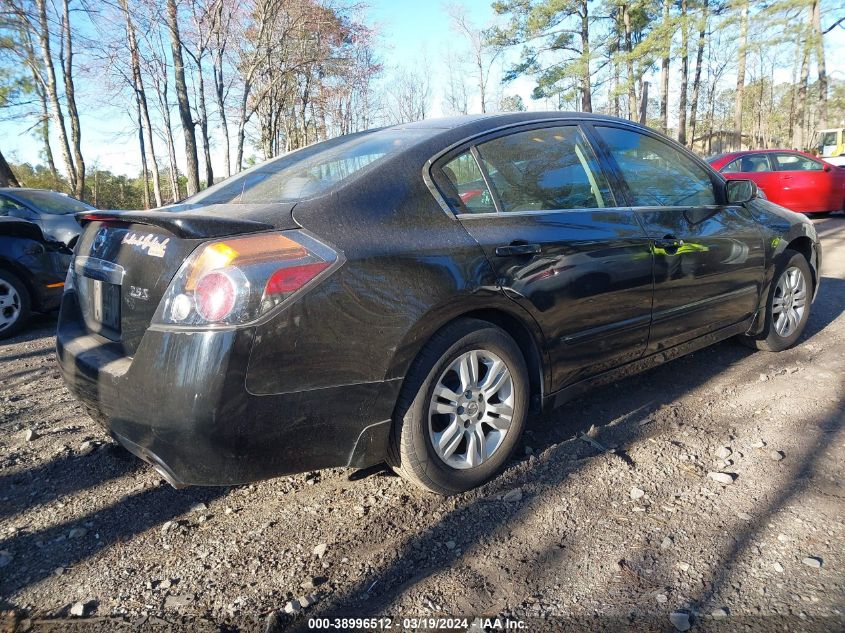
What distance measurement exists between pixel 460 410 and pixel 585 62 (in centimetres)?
2705

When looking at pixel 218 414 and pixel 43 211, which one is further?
pixel 43 211

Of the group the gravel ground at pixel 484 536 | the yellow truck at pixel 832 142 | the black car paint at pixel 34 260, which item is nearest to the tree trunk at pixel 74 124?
the black car paint at pixel 34 260

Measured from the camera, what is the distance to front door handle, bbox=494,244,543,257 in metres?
2.48

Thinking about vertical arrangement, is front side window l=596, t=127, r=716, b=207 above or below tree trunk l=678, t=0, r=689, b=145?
below

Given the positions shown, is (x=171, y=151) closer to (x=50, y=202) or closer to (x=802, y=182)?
(x=50, y=202)

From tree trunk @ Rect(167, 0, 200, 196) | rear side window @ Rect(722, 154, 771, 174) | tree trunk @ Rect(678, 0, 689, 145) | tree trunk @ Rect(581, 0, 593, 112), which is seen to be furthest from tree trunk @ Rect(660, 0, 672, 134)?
tree trunk @ Rect(167, 0, 200, 196)

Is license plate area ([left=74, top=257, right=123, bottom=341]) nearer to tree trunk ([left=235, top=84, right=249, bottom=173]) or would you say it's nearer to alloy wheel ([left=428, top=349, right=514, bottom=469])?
alloy wheel ([left=428, top=349, right=514, bottom=469])

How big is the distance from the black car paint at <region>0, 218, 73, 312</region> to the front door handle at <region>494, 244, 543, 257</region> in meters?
4.82

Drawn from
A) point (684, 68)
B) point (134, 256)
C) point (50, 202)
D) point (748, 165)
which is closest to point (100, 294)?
point (134, 256)

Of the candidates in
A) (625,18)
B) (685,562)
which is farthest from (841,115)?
(685,562)

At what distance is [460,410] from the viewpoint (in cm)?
246

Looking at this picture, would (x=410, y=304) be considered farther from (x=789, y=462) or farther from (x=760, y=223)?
(x=760, y=223)

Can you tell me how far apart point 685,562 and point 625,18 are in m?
29.5

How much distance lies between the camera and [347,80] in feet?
77.0
